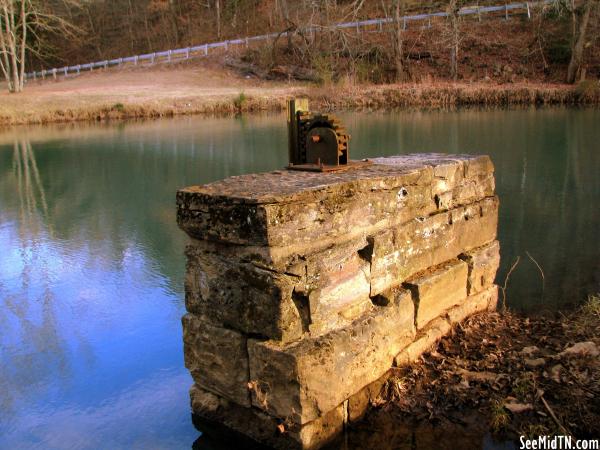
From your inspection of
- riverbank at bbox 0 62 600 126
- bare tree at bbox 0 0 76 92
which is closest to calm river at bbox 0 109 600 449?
riverbank at bbox 0 62 600 126

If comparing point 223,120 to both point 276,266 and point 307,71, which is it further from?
point 276,266

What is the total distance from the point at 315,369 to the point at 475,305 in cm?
210

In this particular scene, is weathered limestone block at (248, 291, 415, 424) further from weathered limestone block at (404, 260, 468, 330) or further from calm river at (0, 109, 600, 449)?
calm river at (0, 109, 600, 449)

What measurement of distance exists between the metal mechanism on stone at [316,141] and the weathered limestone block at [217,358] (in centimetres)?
132

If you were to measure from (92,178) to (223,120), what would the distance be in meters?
11.4

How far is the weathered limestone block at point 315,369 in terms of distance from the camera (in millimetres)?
2992

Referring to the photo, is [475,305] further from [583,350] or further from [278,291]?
[278,291]

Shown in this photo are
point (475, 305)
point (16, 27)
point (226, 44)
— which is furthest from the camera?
point (226, 44)

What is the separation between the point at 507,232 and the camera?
7.56 metres

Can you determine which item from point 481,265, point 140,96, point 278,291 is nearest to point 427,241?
point 481,265

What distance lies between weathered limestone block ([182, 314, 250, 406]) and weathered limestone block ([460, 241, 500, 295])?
7.09 feet

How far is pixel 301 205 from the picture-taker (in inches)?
121

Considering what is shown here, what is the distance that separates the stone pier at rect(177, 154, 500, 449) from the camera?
9.85 ft

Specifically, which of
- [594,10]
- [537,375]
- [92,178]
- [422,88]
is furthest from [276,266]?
[594,10]
